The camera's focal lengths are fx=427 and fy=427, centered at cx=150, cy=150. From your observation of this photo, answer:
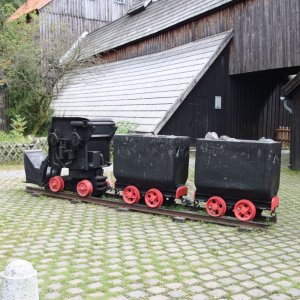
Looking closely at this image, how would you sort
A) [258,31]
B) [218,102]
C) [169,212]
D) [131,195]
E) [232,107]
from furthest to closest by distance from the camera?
1. [232,107]
2. [218,102]
3. [258,31]
4. [131,195]
5. [169,212]

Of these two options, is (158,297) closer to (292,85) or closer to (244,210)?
(244,210)

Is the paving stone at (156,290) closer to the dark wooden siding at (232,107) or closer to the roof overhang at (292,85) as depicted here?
the roof overhang at (292,85)

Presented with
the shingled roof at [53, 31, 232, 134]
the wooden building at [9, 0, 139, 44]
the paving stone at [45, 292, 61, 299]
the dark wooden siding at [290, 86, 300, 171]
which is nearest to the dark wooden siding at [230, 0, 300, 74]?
the shingled roof at [53, 31, 232, 134]

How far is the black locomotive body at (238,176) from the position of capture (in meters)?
6.86

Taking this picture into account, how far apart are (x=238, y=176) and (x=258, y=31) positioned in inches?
471

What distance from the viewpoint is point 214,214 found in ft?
24.2

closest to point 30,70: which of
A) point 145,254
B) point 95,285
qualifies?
point 145,254

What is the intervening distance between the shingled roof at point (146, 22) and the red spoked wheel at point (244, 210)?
45.0 feet

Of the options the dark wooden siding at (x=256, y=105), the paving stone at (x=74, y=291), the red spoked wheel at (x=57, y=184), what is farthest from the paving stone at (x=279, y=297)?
the dark wooden siding at (x=256, y=105)

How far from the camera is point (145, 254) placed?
555 cm

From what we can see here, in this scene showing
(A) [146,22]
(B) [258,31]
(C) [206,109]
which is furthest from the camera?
(A) [146,22]

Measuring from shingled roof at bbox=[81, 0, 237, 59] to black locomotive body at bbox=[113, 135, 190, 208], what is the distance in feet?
41.5

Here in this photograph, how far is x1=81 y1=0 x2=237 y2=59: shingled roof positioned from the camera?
2133 cm

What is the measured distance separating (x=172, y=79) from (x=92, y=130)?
1005 centimetres
